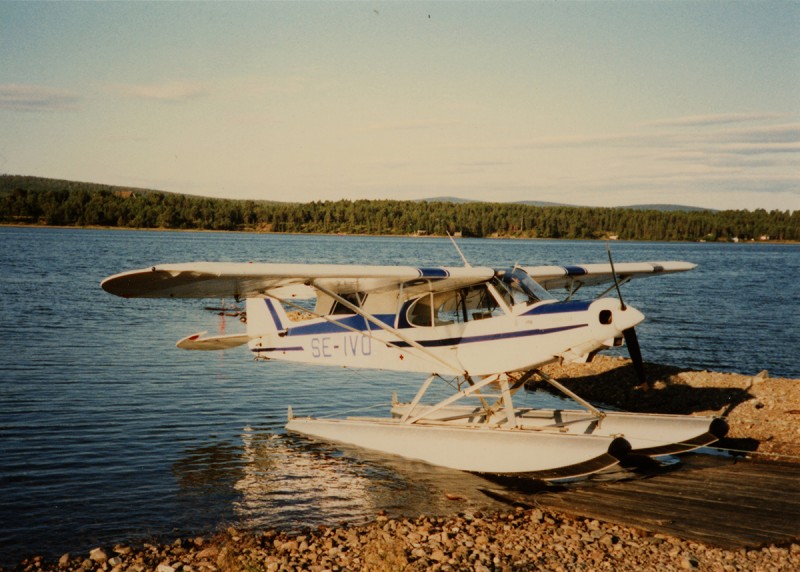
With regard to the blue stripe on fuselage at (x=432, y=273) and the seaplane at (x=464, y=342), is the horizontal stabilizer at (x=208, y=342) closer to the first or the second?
the seaplane at (x=464, y=342)

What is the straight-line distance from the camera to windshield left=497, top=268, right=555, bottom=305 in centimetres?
928

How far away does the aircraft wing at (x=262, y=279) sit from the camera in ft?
24.4

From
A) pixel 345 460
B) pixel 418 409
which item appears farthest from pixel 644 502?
pixel 418 409

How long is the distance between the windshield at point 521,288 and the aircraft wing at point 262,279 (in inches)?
10.6

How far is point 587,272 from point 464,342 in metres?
2.98

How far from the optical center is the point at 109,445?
1030 cm

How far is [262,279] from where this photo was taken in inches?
332

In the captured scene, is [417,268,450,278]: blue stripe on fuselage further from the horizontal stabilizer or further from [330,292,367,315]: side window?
the horizontal stabilizer

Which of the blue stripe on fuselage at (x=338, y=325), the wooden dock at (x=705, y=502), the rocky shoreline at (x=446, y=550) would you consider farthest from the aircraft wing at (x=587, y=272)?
the rocky shoreline at (x=446, y=550)

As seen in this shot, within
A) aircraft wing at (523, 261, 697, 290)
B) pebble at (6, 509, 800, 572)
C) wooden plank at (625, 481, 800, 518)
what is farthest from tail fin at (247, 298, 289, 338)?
wooden plank at (625, 481, 800, 518)

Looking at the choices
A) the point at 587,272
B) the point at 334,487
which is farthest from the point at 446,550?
the point at 587,272

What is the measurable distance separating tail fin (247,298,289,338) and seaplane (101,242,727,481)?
0.35 meters

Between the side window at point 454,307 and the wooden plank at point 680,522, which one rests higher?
the side window at point 454,307

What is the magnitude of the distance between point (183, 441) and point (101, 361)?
25.1 feet
